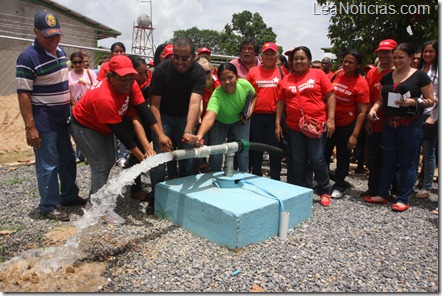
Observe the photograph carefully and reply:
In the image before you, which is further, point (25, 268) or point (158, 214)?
point (158, 214)

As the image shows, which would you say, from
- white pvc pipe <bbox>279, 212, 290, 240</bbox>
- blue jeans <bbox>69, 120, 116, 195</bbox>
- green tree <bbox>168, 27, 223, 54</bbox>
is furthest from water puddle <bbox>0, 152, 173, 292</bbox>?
green tree <bbox>168, 27, 223, 54</bbox>

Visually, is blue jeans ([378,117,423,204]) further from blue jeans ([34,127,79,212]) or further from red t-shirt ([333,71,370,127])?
blue jeans ([34,127,79,212])

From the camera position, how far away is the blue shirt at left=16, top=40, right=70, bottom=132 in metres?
3.69

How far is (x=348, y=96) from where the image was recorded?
474 centimetres

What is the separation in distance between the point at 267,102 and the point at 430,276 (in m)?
2.63

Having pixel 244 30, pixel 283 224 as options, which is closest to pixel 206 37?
pixel 244 30

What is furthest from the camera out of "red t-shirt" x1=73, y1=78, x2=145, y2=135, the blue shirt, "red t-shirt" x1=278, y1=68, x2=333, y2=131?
"red t-shirt" x1=278, y1=68, x2=333, y2=131

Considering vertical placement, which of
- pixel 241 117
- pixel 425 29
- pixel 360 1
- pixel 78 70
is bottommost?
pixel 241 117

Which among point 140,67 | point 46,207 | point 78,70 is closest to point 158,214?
point 46,207

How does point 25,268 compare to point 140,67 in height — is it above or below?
below

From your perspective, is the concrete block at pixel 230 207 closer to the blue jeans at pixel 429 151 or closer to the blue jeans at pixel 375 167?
the blue jeans at pixel 375 167

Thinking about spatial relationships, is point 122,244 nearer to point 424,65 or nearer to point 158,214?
point 158,214

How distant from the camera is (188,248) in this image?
337 cm

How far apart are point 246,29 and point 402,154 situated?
4074 cm
